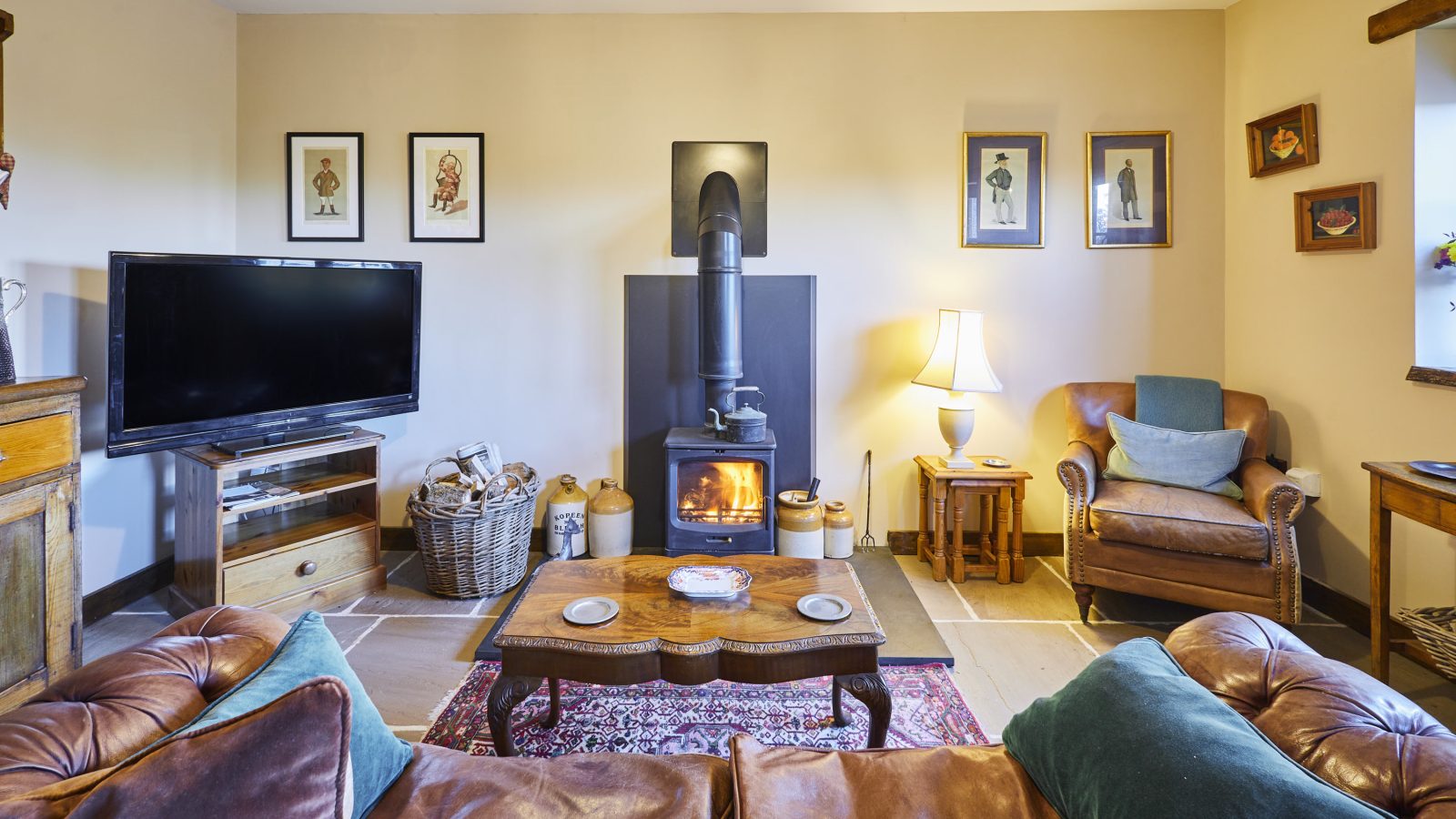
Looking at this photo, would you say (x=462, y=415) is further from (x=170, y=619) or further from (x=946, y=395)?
(x=946, y=395)

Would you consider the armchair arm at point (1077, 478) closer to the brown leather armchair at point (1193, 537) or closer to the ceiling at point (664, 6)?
the brown leather armchair at point (1193, 537)

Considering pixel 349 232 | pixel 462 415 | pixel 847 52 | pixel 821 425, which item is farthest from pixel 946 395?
pixel 349 232

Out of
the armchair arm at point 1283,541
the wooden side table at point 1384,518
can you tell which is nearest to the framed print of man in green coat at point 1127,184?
the armchair arm at point 1283,541

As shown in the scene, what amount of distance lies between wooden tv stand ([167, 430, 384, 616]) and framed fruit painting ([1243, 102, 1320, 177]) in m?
4.47

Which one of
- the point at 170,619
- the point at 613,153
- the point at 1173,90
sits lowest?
the point at 170,619

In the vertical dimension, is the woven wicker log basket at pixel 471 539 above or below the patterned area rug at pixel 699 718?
above

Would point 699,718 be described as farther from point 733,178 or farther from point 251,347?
point 733,178

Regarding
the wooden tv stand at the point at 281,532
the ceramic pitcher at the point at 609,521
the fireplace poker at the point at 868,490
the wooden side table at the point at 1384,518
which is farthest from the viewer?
the fireplace poker at the point at 868,490

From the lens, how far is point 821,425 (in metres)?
3.73

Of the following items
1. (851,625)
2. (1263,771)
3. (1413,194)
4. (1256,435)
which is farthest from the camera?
(1256,435)

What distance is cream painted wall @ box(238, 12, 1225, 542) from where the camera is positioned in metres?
3.58

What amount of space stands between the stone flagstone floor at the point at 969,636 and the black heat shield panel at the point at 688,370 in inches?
36.4

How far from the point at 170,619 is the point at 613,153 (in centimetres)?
298

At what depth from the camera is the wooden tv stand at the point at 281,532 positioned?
274cm
